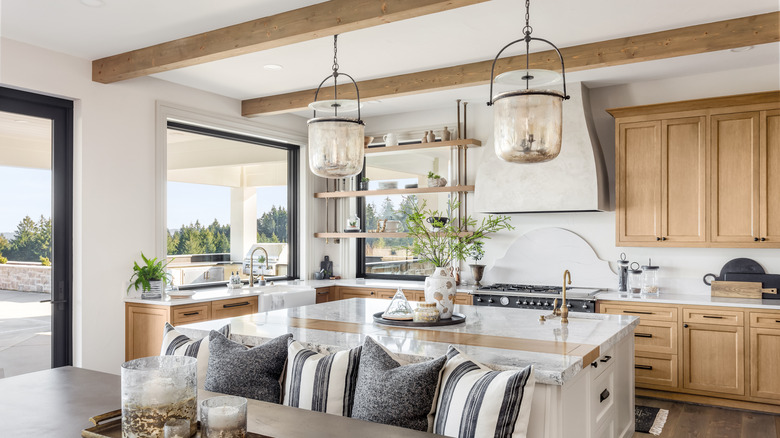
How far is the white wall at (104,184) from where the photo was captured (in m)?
4.21

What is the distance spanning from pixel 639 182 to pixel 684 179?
35 cm

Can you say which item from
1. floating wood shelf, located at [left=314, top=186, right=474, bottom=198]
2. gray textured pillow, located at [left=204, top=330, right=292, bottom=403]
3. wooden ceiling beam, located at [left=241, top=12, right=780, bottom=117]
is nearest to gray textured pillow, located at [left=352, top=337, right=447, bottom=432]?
gray textured pillow, located at [left=204, top=330, right=292, bottom=403]

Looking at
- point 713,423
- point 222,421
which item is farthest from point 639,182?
point 222,421

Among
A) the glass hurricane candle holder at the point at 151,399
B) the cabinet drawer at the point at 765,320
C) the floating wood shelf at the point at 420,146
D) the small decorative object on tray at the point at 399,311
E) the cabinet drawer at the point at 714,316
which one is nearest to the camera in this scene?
the glass hurricane candle holder at the point at 151,399

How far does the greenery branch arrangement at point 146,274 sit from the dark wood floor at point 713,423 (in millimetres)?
3857

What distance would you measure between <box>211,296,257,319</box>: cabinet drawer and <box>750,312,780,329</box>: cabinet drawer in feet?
13.5

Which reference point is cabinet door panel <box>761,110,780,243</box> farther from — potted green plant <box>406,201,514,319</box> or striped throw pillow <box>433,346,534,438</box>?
striped throw pillow <box>433,346,534,438</box>

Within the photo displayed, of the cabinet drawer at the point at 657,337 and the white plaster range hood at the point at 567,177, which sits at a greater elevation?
the white plaster range hood at the point at 567,177

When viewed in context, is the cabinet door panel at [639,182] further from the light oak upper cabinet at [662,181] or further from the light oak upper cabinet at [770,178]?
the light oak upper cabinet at [770,178]

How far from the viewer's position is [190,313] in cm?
454

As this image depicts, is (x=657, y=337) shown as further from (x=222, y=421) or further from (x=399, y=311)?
(x=222, y=421)

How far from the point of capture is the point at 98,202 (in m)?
4.45

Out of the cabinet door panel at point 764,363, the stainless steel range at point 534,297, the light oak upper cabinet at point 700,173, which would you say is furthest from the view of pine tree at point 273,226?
the cabinet door panel at point 764,363

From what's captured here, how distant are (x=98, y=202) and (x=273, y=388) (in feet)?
9.51
